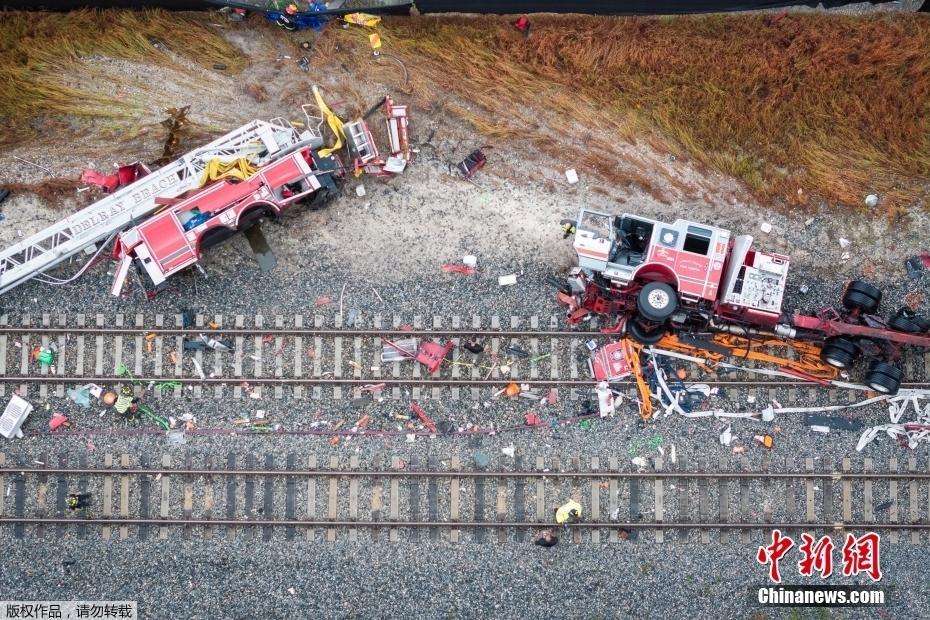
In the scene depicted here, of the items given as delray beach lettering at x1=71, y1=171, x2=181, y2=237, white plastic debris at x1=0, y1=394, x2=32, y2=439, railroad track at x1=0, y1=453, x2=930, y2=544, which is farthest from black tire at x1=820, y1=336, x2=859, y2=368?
white plastic debris at x1=0, y1=394, x2=32, y2=439

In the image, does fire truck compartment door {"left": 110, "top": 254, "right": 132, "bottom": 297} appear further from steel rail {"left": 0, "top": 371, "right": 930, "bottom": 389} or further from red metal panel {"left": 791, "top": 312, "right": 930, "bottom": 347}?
red metal panel {"left": 791, "top": 312, "right": 930, "bottom": 347}

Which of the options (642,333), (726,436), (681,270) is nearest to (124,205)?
(642,333)

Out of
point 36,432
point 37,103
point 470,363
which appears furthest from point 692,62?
point 36,432

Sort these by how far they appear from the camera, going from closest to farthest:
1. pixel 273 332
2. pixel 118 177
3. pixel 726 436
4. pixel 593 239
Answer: pixel 593 239
pixel 726 436
pixel 273 332
pixel 118 177

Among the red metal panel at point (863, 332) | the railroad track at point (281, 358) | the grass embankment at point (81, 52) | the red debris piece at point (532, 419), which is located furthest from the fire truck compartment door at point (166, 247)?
the red metal panel at point (863, 332)

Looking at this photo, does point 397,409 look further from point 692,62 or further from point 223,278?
point 692,62

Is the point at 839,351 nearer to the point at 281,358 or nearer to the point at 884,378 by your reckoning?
the point at 884,378
